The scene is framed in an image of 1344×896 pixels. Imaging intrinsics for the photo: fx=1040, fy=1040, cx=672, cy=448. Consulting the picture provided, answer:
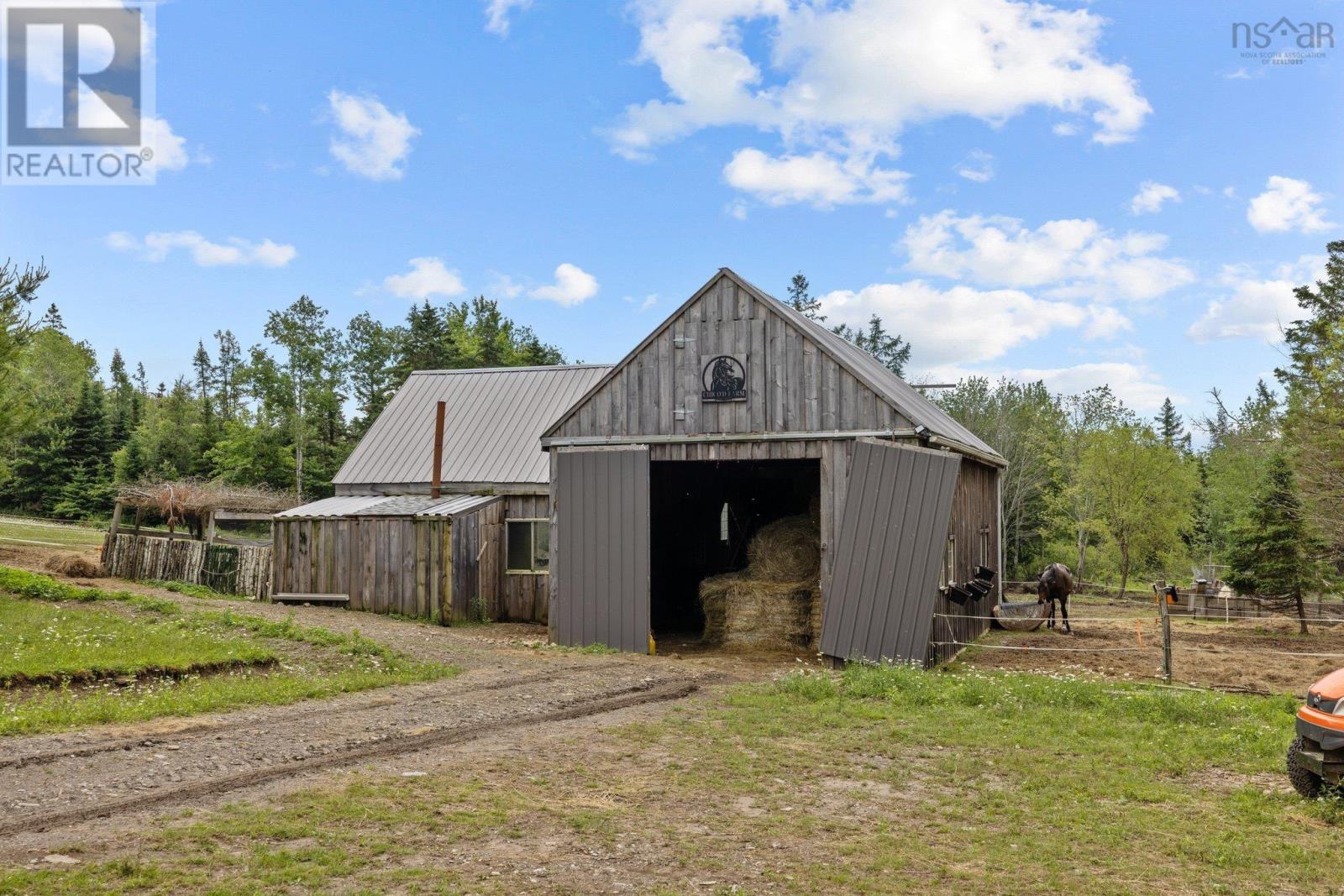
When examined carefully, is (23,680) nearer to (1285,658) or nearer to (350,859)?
(350,859)

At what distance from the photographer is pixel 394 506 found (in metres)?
24.1

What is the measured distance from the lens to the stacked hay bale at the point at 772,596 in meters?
19.0

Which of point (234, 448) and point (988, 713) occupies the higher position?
point (234, 448)

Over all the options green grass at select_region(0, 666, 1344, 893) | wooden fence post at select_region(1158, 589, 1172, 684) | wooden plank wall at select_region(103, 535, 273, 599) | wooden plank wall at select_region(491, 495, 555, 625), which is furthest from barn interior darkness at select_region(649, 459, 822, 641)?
green grass at select_region(0, 666, 1344, 893)

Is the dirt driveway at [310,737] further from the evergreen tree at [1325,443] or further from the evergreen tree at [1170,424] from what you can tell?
the evergreen tree at [1170,424]

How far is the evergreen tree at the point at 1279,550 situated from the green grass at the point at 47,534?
35.0 m

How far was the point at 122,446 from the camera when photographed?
5197 cm

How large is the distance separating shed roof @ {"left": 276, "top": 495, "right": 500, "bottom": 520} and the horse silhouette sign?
7.32 metres

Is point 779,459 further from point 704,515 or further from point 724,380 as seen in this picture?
point 704,515

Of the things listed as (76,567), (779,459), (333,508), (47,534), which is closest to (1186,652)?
(779,459)

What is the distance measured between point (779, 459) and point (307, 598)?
1194cm

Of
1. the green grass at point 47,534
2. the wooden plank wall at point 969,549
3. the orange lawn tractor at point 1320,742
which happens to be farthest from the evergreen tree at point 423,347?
the orange lawn tractor at point 1320,742

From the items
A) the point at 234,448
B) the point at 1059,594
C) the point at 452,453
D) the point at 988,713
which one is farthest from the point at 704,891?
the point at 234,448

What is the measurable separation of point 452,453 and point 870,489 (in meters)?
13.8
